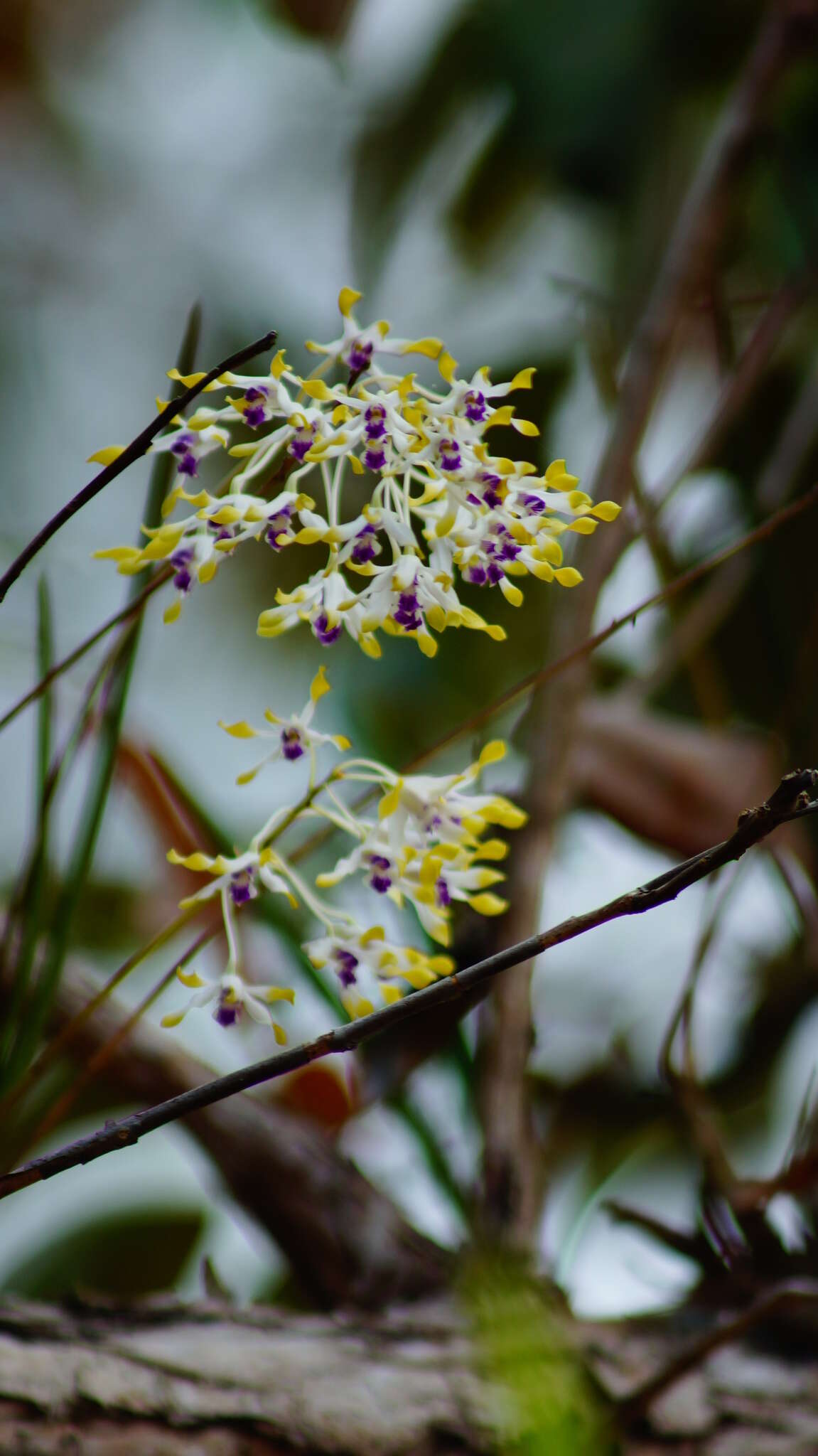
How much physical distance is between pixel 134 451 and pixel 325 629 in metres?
0.06

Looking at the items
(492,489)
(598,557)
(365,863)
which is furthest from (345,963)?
(598,557)

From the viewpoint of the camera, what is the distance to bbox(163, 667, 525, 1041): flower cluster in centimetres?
29

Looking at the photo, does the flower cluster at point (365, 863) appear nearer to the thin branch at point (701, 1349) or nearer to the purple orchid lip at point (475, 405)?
the purple orchid lip at point (475, 405)

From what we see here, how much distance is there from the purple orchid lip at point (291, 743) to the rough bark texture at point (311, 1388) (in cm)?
26

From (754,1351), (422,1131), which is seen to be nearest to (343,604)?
(422,1131)

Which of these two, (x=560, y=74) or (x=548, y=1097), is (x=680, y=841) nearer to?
(x=548, y=1097)

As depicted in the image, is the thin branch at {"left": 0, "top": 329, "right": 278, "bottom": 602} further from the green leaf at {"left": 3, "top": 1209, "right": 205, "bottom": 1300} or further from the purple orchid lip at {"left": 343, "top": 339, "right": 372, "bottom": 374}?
the green leaf at {"left": 3, "top": 1209, "right": 205, "bottom": 1300}

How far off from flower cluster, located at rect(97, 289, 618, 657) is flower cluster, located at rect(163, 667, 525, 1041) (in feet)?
0.09

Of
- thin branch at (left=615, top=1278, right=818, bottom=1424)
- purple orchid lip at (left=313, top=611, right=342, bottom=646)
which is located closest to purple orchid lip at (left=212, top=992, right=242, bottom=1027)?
purple orchid lip at (left=313, top=611, right=342, bottom=646)

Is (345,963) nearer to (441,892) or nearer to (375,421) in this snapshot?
(441,892)

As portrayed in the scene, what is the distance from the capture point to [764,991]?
2.87 feet

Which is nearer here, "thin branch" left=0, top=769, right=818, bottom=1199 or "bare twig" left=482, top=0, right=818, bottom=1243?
"thin branch" left=0, top=769, right=818, bottom=1199

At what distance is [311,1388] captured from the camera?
0.43 meters

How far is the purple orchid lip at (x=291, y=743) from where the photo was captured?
30 cm
